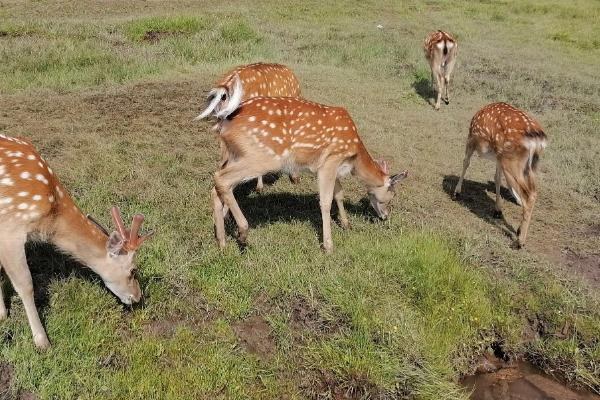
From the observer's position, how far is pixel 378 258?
18.6 feet

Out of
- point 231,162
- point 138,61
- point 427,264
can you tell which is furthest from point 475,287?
point 138,61

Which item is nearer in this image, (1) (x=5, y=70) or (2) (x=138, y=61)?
(1) (x=5, y=70)

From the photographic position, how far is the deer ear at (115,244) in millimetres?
4371

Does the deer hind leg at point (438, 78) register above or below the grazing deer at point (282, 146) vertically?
below

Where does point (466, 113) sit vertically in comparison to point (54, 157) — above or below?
below

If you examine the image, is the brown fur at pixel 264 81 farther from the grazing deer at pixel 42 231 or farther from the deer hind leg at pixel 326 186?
the grazing deer at pixel 42 231

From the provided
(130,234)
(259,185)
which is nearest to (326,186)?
(259,185)

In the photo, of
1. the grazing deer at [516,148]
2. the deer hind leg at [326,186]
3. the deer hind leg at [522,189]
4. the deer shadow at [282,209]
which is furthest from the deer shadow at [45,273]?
the grazing deer at [516,148]

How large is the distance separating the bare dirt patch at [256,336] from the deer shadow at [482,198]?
3.65 metres

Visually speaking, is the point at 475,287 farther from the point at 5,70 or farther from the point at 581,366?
the point at 5,70

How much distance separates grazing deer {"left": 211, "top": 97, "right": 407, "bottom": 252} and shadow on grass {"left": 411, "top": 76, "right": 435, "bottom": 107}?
6.82 m

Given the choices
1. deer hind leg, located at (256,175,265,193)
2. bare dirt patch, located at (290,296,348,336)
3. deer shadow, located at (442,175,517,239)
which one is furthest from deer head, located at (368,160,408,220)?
bare dirt patch, located at (290,296,348,336)

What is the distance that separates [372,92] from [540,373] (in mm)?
8291

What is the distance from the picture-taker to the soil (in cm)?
485
